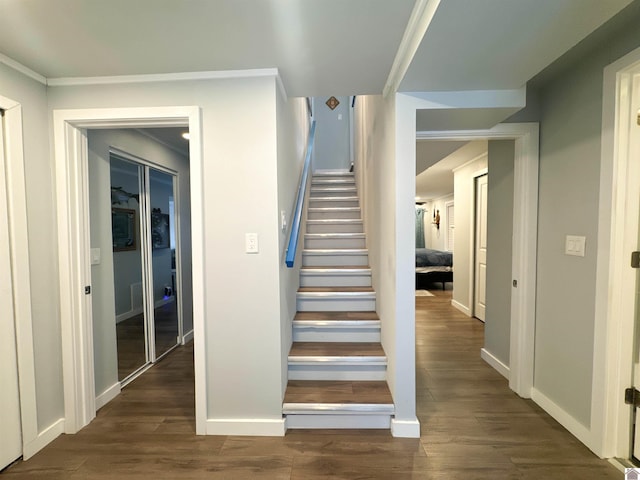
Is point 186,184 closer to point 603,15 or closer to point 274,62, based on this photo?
point 274,62

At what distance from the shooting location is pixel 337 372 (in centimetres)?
218

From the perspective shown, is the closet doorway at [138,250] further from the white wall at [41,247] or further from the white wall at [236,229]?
the white wall at [236,229]

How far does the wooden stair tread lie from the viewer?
219 cm

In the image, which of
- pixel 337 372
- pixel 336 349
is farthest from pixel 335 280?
pixel 337 372

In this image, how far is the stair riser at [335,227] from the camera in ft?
11.8

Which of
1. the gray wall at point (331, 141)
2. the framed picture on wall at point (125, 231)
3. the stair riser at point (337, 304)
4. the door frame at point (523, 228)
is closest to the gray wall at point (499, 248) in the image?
the door frame at point (523, 228)

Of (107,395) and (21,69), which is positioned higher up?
(21,69)

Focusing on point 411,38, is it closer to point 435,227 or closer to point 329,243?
point 329,243

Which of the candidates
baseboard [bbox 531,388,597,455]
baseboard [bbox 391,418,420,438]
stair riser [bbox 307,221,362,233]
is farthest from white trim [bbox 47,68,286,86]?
baseboard [bbox 531,388,597,455]

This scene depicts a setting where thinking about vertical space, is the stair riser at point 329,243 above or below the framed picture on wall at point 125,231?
below

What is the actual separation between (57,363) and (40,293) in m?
0.48

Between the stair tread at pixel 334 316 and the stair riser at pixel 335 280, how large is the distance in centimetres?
37

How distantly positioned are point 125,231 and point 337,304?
2.22m

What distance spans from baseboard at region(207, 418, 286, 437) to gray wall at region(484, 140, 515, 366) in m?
2.05
